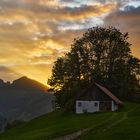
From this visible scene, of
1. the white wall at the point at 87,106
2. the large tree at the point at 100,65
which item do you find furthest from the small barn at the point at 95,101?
A: the large tree at the point at 100,65

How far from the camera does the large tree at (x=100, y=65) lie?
140m

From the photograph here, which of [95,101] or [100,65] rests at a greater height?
[100,65]

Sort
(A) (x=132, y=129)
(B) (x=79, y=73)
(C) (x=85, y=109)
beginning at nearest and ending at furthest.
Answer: (A) (x=132, y=129) < (C) (x=85, y=109) < (B) (x=79, y=73)

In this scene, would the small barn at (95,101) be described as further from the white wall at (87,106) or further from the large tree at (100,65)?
the large tree at (100,65)

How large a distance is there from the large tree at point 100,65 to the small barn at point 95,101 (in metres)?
18.8

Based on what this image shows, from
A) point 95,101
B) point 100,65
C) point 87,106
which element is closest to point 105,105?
point 95,101

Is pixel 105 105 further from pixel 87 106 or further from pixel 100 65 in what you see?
pixel 100 65

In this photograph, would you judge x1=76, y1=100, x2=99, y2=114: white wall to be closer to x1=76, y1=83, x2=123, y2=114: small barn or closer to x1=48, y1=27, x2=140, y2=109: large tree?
x1=76, y1=83, x2=123, y2=114: small barn

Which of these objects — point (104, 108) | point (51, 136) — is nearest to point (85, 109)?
point (104, 108)

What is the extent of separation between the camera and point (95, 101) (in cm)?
11544

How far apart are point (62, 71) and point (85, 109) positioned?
89.0ft

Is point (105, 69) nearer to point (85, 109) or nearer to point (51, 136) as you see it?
point (85, 109)

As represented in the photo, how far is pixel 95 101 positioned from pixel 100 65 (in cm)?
3202

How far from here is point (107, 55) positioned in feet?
482
